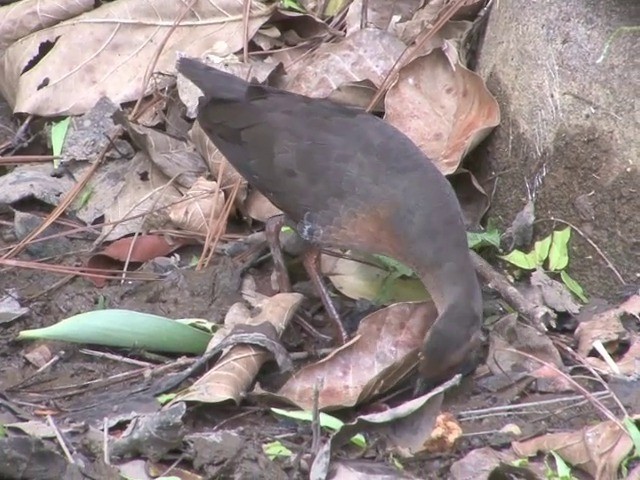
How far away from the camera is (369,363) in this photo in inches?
175

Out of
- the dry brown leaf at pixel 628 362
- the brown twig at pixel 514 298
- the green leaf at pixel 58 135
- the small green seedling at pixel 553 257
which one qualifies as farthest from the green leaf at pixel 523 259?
the green leaf at pixel 58 135

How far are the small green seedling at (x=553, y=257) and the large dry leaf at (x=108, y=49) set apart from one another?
2117mm

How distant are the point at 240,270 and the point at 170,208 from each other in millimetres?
578

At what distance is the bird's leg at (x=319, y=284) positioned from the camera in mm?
4812

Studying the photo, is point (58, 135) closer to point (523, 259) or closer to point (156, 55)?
point (156, 55)

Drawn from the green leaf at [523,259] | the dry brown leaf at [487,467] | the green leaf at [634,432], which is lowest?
the green leaf at [523,259]

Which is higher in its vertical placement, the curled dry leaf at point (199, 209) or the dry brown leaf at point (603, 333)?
the curled dry leaf at point (199, 209)

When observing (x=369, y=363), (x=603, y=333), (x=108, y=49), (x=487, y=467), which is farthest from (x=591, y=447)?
(x=108, y=49)

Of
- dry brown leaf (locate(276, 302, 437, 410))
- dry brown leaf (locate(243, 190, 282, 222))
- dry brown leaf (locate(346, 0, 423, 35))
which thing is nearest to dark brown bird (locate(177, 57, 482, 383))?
dry brown leaf (locate(276, 302, 437, 410))

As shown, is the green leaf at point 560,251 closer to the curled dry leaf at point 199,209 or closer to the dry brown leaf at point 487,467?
the dry brown leaf at point 487,467

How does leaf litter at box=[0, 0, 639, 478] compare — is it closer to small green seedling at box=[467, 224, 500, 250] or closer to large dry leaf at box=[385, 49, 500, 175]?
large dry leaf at box=[385, 49, 500, 175]

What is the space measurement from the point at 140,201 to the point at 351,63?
1.29 m

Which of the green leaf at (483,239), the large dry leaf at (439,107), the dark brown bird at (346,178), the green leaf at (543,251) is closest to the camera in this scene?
the dark brown bird at (346,178)

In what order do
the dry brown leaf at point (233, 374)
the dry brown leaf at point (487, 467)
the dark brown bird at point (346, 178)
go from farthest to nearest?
the dark brown bird at point (346, 178)
the dry brown leaf at point (233, 374)
the dry brown leaf at point (487, 467)
